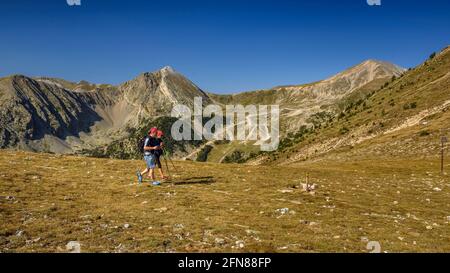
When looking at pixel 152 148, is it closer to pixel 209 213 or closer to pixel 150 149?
pixel 150 149

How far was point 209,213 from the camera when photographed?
21.1 metres

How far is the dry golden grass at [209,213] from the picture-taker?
51.9 feet

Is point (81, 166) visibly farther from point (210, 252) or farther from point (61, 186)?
point (210, 252)

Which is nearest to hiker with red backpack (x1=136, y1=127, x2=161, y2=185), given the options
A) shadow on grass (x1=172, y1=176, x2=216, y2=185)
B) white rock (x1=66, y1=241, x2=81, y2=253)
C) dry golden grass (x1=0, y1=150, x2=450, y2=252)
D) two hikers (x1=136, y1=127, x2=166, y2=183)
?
two hikers (x1=136, y1=127, x2=166, y2=183)

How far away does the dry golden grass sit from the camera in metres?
15.8

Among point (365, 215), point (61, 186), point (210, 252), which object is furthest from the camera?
point (61, 186)

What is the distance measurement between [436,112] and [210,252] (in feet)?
333

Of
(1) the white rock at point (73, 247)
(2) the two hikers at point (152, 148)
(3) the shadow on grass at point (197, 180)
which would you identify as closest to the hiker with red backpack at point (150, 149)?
(2) the two hikers at point (152, 148)

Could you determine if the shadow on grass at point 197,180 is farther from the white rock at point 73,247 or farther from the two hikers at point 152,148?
the white rock at point 73,247

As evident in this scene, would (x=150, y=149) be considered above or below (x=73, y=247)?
above

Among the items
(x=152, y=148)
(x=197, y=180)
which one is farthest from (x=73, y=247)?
(x=197, y=180)

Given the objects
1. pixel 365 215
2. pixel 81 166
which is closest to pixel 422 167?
pixel 365 215

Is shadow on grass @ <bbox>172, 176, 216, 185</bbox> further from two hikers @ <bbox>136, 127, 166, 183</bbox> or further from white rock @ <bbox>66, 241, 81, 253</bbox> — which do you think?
white rock @ <bbox>66, 241, 81, 253</bbox>
